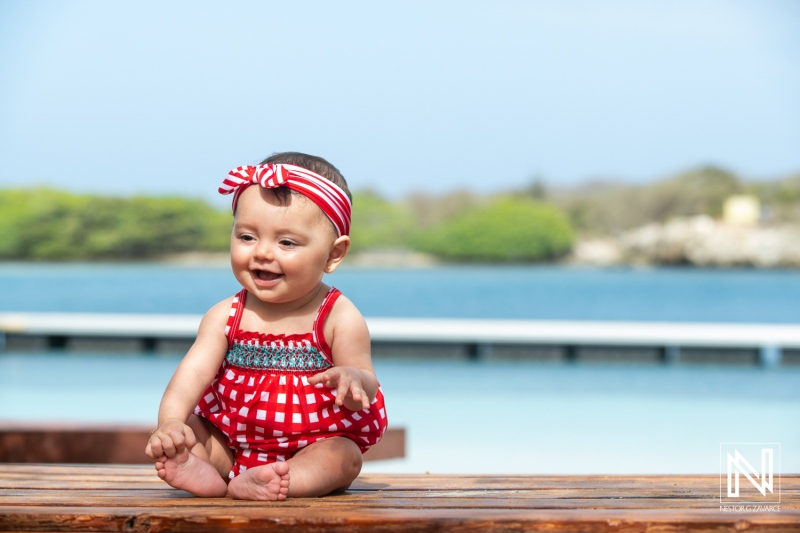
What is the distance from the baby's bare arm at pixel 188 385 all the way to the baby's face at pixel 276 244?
138mm

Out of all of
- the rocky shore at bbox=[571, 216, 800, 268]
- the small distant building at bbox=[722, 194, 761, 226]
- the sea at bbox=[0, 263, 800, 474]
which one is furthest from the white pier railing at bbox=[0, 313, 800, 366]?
the small distant building at bbox=[722, 194, 761, 226]

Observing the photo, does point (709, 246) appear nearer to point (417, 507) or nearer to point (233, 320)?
point (233, 320)

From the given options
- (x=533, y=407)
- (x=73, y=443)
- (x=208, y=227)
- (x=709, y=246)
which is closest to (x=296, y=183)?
(x=73, y=443)

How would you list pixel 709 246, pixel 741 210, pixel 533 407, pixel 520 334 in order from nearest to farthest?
pixel 533 407 < pixel 520 334 < pixel 709 246 < pixel 741 210

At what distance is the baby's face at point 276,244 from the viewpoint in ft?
7.21

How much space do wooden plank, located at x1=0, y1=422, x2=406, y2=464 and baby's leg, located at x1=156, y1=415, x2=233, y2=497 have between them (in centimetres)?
220

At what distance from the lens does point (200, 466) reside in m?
2.07

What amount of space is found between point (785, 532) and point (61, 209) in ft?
214

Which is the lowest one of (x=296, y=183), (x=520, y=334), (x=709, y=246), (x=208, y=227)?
(x=296, y=183)

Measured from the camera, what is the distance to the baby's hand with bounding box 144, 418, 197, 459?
6.55ft

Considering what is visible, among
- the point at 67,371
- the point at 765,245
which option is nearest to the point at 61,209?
the point at 765,245

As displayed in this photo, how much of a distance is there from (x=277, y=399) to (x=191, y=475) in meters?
0.28

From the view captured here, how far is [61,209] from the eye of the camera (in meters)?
62.7

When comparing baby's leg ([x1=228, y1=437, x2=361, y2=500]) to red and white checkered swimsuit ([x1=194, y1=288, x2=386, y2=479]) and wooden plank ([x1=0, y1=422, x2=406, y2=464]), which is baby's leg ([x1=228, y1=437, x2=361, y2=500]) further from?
wooden plank ([x1=0, y1=422, x2=406, y2=464])
